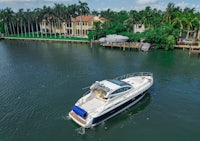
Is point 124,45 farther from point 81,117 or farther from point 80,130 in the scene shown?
point 80,130

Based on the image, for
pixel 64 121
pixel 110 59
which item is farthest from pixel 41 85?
pixel 110 59

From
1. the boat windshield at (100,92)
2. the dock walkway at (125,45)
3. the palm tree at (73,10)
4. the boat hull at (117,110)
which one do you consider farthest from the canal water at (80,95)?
the palm tree at (73,10)

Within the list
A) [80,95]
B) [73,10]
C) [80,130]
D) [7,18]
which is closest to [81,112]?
[80,130]

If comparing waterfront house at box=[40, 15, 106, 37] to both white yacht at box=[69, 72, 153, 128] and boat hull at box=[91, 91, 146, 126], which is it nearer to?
white yacht at box=[69, 72, 153, 128]

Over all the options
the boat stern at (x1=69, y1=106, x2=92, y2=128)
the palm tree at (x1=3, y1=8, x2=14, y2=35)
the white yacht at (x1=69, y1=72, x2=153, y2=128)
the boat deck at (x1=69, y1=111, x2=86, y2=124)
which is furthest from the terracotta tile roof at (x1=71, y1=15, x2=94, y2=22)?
the boat stern at (x1=69, y1=106, x2=92, y2=128)

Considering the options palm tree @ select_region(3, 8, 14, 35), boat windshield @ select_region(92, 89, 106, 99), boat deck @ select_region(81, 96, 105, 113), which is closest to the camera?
boat deck @ select_region(81, 96, 105, 113)

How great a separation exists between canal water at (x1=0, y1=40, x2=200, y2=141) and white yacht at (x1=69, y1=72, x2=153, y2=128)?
0.75 metres

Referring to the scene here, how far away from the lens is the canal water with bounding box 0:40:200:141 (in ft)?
50.7

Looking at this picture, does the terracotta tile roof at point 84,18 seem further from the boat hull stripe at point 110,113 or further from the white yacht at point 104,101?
the boat hull stripe at point 110,113

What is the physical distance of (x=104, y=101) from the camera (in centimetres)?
1791

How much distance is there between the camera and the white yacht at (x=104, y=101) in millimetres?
15852

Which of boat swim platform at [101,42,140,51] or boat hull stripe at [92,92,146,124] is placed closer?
boat hull stripe at [92,92,146,124]

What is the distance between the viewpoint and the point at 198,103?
19766 millimetres

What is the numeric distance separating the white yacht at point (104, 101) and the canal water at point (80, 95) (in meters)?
0.75
